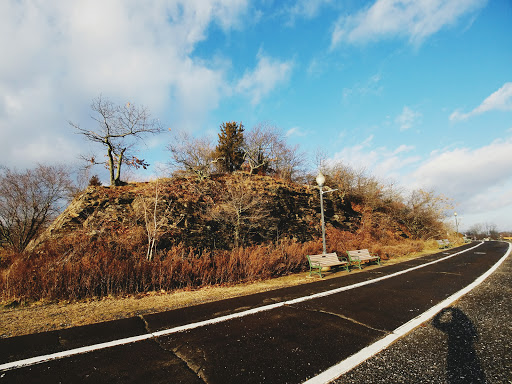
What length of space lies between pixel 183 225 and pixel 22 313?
7367mm

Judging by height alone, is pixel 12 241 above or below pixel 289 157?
below

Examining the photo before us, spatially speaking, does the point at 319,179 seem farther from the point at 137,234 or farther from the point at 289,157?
the point at 289,157

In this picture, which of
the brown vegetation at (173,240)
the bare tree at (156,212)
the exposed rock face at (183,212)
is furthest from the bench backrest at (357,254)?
the bare tree at (156,212)

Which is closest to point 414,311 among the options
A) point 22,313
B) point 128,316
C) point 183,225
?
point 128,316

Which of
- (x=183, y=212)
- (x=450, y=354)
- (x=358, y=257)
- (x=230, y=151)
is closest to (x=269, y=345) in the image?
(x=450, y=354)

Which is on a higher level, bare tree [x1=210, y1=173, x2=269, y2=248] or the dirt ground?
bare tree [x1=210, y1=173, x2=269, y2=248]

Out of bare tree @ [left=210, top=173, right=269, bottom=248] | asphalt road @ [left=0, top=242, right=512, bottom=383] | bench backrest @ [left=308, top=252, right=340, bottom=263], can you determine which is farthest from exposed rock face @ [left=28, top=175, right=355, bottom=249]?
asphalt road @ [left=0, top=242, right=512, bottom=383]

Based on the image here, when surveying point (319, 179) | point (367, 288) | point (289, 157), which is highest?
point (289, 157)

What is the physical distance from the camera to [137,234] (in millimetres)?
9836

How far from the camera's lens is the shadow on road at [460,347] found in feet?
8.30

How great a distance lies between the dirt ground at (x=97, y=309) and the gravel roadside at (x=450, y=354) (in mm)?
4296

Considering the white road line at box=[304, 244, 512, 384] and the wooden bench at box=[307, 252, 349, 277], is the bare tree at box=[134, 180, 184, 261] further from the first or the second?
the white road line at box=[304, 244, 512, 384]

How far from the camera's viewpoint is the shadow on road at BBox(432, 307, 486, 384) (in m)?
2.53

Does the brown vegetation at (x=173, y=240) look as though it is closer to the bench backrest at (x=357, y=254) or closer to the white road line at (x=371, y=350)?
the bench backrest at (x=357, y=254)
